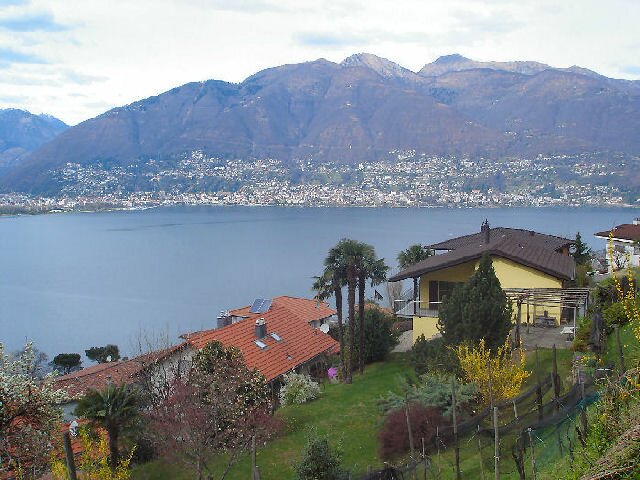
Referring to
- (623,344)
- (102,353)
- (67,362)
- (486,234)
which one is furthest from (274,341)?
(102,353)

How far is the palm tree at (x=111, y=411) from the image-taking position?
13.8 metres

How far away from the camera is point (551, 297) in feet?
69.7

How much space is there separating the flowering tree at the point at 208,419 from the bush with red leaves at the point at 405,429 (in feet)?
11.3

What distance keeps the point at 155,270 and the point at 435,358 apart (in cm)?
8683

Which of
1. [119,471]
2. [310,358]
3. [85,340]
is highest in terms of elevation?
[119,471]

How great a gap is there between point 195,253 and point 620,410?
369ft

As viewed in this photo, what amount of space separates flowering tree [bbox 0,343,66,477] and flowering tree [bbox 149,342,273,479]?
3979 millimetres

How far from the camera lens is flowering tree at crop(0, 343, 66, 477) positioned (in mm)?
9820

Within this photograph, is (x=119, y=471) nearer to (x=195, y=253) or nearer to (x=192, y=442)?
(x=192, y=442)

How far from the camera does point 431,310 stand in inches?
949

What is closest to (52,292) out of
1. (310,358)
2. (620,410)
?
(310,358)

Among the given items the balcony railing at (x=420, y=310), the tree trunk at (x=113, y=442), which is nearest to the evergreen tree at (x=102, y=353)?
the balcony railing at (x=420, y=310)

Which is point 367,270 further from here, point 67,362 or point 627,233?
point 67,362

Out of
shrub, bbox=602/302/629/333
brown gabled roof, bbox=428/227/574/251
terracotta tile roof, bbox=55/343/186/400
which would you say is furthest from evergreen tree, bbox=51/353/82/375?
shrub, bbox=602/302/629/333
